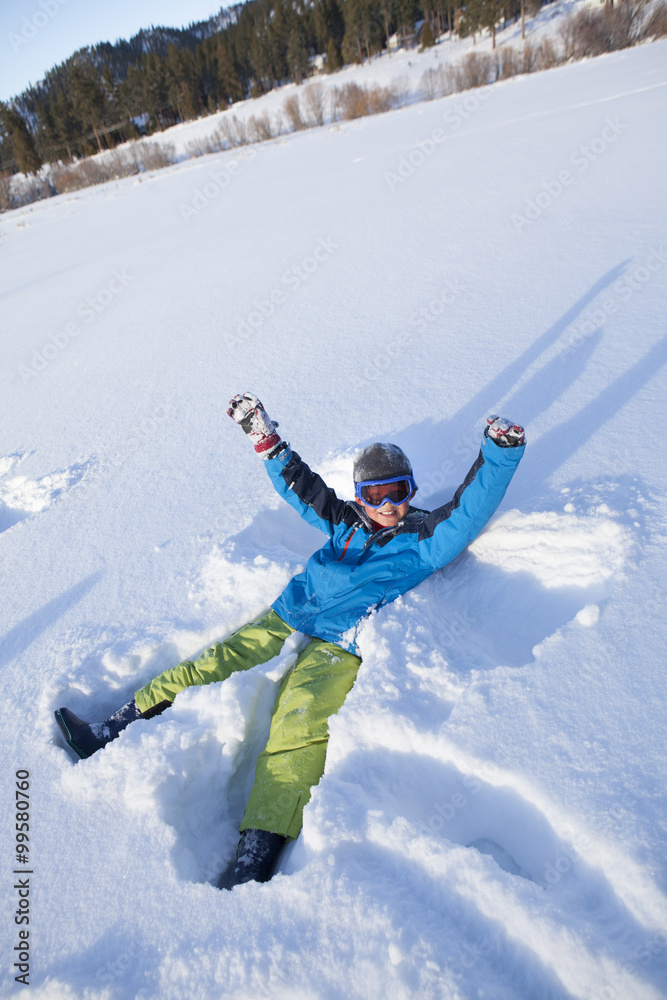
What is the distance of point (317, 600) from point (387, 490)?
20.9 inches

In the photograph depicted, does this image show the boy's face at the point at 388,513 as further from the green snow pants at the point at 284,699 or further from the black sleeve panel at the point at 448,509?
the green snow pants at the point at 284,699

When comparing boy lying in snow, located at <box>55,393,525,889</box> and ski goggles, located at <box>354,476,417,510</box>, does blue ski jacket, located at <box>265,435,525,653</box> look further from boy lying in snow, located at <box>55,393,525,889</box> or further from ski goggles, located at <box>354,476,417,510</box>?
ski goggles, located at <box>354,476,417,510</box>

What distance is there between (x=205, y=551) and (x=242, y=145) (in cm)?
2337

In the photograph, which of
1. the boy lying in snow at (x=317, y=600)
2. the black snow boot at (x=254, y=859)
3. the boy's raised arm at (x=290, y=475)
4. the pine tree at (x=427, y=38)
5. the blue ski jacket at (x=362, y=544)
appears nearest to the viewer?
the black snow boot at (x=254, y=859)

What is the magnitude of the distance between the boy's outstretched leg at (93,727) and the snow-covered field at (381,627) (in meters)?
0.05

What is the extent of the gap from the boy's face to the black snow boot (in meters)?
1.17

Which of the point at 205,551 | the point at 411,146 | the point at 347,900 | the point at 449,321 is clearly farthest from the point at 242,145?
the point at 347,900

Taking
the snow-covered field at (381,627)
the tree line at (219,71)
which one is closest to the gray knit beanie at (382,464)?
the snow-covered field at (381,627)

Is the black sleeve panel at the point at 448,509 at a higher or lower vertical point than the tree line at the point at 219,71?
lower

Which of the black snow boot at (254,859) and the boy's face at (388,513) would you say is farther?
the boy's face at (388,513)

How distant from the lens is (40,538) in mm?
2523

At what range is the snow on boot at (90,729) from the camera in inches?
66.2

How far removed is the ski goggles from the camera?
205 centimetres

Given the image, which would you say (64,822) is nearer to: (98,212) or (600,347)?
(600,347)
